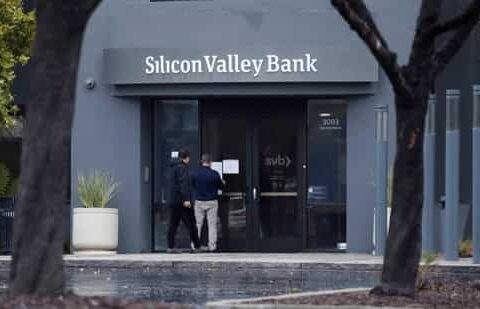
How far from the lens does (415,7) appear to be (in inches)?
900

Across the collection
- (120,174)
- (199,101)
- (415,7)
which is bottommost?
(120,174)

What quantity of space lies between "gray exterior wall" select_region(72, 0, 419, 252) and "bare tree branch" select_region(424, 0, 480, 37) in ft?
34.8

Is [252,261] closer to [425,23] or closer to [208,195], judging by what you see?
[208,195]

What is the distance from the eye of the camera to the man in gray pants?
23.1m

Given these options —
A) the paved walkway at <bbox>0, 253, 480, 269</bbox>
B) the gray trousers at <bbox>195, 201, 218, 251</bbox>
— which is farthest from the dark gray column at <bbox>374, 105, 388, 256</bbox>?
the gray trousers at <bbox>195, 201, 218, 251</bbox>

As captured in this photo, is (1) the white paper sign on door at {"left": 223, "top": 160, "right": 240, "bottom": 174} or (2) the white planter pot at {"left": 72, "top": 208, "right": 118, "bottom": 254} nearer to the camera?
(2) the white planter pot at {"left": 72, "top": 208, "right": 118, "bottom": 254}

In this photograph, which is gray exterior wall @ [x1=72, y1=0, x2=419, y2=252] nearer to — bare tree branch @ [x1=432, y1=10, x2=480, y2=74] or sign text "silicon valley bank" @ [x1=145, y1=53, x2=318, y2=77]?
sign text "silicon valley bank" @ [x1=145, y1=53, x2=318, y2=77]

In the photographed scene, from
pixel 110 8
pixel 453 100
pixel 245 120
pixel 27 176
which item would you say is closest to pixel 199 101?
pixel 245 120

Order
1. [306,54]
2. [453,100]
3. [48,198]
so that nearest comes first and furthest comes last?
[48,198], [453,100], [306,54]

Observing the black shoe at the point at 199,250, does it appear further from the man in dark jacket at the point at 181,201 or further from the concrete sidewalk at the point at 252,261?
the concrete sidewalk at the point at 252,261

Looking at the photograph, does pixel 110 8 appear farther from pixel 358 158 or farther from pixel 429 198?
pixel 429 198

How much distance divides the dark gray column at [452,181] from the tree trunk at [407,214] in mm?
7272

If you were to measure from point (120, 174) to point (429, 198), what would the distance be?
6769 mm

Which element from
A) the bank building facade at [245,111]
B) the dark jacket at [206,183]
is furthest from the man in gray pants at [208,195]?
the bank building facade at [245,111]
